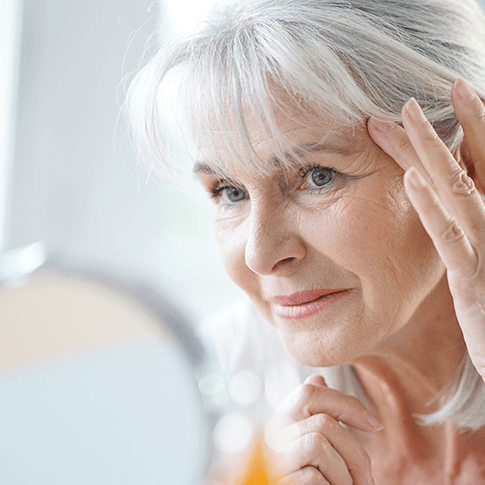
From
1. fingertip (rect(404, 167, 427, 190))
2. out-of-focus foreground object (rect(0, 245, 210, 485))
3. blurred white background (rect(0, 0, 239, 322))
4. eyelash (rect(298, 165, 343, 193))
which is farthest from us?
blurred white background (rect(0, 0, 239, 322))

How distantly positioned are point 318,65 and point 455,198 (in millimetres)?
320

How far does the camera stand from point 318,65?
895 mm

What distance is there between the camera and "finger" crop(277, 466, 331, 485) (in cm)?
94

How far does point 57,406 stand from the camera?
1.16ft

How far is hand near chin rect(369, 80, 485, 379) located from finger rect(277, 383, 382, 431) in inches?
10.0

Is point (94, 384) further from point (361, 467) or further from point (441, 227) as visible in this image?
point (361, 467)

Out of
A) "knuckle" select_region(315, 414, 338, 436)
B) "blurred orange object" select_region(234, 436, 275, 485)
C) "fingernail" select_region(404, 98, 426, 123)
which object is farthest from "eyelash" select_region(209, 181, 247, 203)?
"blurred orange object" select_region(234, 436, 275, 485)

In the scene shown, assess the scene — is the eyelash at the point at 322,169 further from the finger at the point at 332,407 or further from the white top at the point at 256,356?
the white top at the point at 256,356

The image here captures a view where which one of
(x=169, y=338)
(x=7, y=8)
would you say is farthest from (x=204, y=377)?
(x=7, y=8)

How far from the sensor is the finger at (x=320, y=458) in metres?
0.96

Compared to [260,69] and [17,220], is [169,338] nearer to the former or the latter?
[260,69]

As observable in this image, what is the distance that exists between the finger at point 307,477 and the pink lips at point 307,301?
28 centimetres

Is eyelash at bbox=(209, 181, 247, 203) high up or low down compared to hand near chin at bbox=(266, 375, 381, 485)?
up

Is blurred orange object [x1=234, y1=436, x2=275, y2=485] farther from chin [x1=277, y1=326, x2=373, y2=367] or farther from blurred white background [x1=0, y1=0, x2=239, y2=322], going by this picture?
blurred white background [x1=0, y1=0, x2=239, y2=322]
